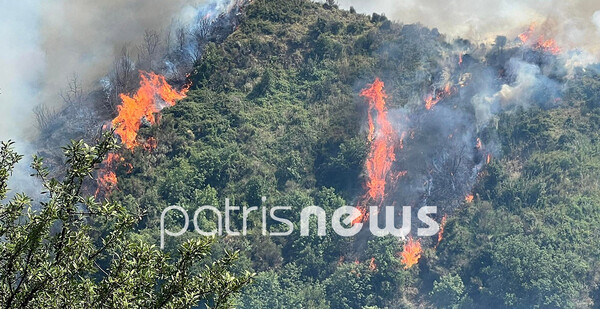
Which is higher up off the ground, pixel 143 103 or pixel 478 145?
pixel 143 103

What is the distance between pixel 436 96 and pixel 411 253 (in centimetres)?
1781

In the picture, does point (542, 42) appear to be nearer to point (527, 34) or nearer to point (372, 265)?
point (527, 34)

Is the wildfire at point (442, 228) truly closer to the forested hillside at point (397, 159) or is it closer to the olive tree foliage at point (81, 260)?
the forested hillside at point (397, 159)

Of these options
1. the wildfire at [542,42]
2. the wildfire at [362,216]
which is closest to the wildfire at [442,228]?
the wildfire at [362,216]

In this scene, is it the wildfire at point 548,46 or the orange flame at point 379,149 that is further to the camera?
the wildfire at point 548,46

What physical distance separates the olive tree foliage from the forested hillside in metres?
56.8

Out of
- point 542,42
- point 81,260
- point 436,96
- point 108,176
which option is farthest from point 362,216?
point 81,260

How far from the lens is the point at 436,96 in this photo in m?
93.2

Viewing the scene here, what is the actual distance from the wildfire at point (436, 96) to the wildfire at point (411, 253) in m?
14.7

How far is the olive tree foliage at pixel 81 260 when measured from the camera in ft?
62.1

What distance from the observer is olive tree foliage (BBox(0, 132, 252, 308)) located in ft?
62.1

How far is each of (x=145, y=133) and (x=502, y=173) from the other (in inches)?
1295

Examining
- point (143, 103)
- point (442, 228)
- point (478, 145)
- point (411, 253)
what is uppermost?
point (143, 103)

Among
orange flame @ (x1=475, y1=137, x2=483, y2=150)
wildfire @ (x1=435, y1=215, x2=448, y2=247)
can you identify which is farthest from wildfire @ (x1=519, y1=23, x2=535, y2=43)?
wildfire @ (x1=435, y1=215, x2=448, y2=247)
